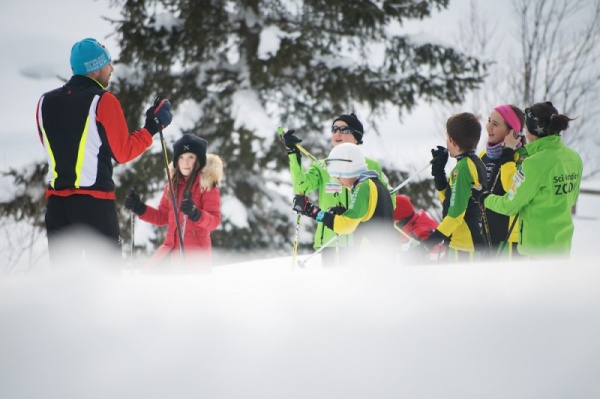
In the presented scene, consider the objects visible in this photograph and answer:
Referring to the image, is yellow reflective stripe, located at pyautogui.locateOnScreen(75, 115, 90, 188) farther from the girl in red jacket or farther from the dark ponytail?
the dark ponytail

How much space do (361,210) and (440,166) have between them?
776 mm

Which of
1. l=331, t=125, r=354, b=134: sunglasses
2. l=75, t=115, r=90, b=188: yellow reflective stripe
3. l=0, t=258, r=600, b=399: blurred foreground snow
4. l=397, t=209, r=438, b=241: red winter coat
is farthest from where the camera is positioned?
l=397, t=209, r=438, b=241: red winter coat

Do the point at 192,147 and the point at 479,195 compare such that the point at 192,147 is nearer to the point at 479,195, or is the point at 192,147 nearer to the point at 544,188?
the point at 479,195

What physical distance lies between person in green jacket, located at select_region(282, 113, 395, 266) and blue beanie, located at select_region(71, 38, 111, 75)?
1.52 m

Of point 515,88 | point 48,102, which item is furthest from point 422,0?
point 48,102

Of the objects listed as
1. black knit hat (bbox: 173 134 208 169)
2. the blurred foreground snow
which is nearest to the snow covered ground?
the blurred foreground snow

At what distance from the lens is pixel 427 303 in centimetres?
192

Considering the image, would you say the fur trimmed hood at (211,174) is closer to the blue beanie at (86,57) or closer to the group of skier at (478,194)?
the group of skier at (478,194)

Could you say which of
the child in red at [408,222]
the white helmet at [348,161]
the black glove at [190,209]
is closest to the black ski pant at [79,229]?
the black glove at [190,209]

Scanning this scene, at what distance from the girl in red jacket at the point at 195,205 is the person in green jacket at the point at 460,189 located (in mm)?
1553

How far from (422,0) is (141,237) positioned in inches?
248

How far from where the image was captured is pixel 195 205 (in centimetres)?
418

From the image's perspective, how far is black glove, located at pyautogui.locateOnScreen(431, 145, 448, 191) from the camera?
377 centimetres

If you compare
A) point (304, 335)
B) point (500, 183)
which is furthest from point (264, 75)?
point (304, 335)
